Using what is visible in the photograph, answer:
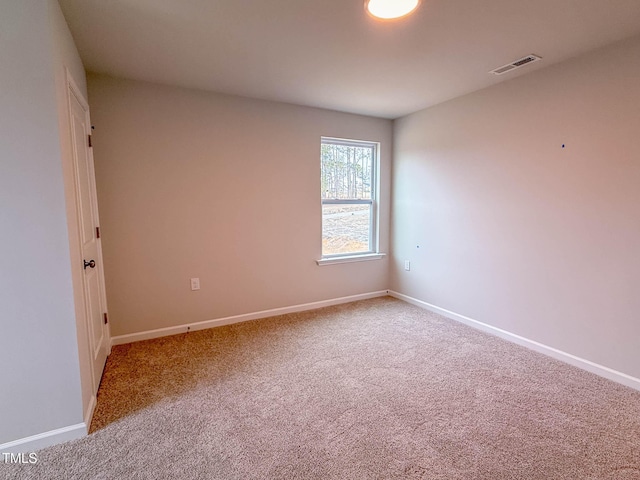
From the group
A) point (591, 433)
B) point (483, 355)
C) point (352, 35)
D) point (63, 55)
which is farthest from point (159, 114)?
point (591, 433)

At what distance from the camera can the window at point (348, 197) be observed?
3.76m

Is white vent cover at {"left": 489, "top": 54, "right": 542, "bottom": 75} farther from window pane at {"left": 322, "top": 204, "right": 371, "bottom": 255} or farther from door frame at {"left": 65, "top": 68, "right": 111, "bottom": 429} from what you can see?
door frame at {"left": 65, "top": 68, "right": 111, "bottom": 429}

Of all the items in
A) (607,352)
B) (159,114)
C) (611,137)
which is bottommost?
(607,352)

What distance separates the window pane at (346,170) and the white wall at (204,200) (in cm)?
17

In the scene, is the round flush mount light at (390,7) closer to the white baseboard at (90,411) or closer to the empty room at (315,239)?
the empty room at (315,239)

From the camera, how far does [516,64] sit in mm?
2385

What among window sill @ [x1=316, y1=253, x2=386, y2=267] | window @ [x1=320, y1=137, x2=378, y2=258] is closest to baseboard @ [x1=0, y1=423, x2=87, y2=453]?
window sill @ [x1=316, y1=253, x2=386, y2=267]

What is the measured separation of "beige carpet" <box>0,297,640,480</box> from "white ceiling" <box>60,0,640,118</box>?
7.60ft

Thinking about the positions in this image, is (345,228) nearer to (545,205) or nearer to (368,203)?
(368,203)

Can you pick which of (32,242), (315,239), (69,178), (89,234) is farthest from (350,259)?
(32,242)

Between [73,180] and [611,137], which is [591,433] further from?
[73,180]

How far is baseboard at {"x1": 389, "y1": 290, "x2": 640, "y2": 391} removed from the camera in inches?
85.2

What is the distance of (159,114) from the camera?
2.78 m

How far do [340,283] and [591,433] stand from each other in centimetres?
257
